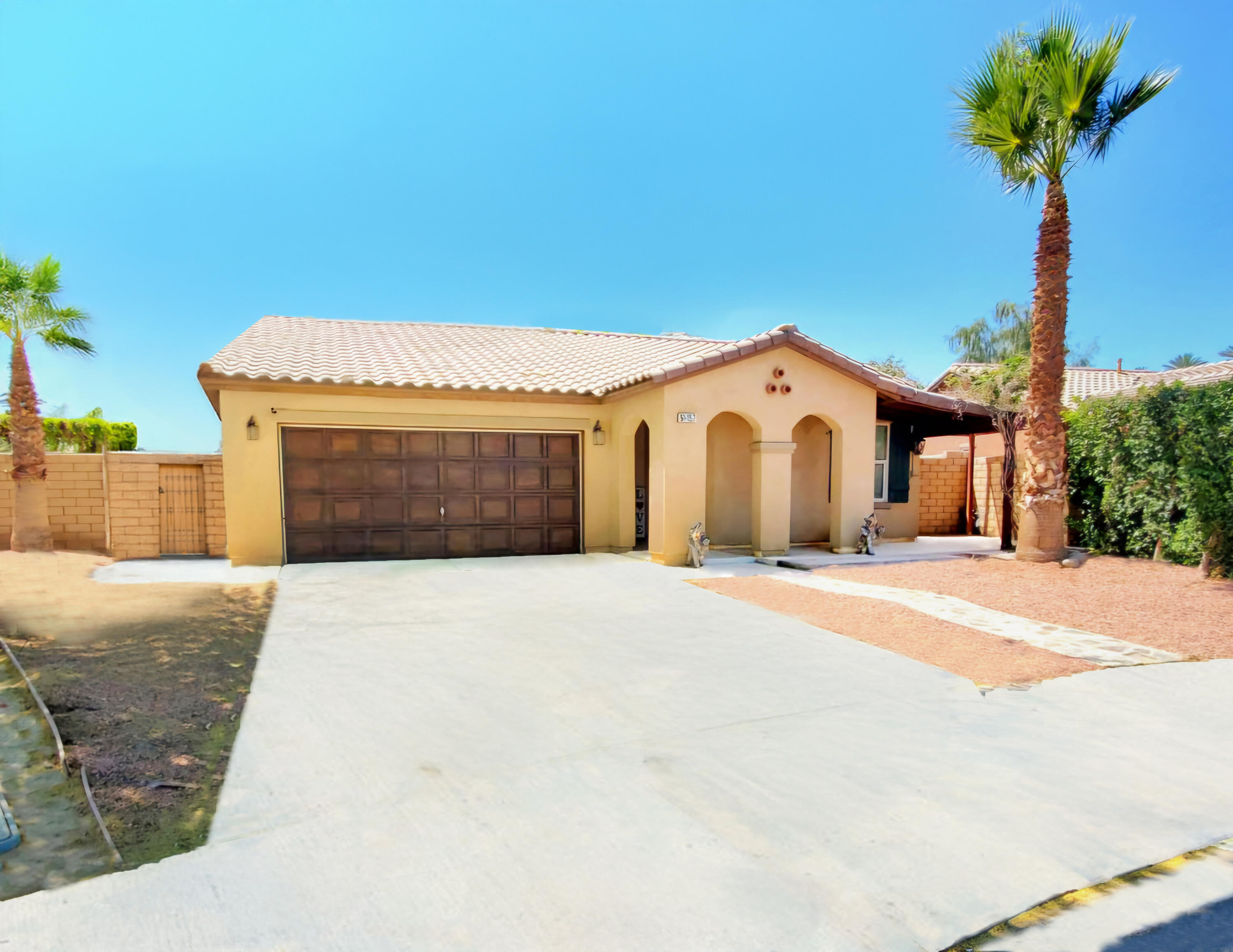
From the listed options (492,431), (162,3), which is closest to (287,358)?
(492,431)

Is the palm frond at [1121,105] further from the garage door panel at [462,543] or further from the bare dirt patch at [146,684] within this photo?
the bare dirt patch at [146,684]

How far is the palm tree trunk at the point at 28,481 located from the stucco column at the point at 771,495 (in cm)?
1450

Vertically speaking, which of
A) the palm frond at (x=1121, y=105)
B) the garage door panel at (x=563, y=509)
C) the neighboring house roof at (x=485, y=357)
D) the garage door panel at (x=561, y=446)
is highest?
the palm frond at (x=1121, y=105)

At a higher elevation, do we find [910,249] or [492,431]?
[910,249]

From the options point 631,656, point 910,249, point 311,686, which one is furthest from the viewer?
point 910,249

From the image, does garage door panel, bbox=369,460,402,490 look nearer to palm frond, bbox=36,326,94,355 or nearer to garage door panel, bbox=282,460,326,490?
garage door panel, bbox=282,460,326,490

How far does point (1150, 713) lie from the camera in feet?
15.1

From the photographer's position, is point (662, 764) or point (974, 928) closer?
point (974, 928)

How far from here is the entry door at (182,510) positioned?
522 inches

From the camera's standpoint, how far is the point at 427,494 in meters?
12.5

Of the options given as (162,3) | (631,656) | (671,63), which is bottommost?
(631,656)

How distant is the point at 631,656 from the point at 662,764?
217 centimetres

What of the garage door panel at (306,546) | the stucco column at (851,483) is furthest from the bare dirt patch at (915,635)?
the garage door panel at (306,546)

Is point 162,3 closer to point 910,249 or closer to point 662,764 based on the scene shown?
point 662,764
